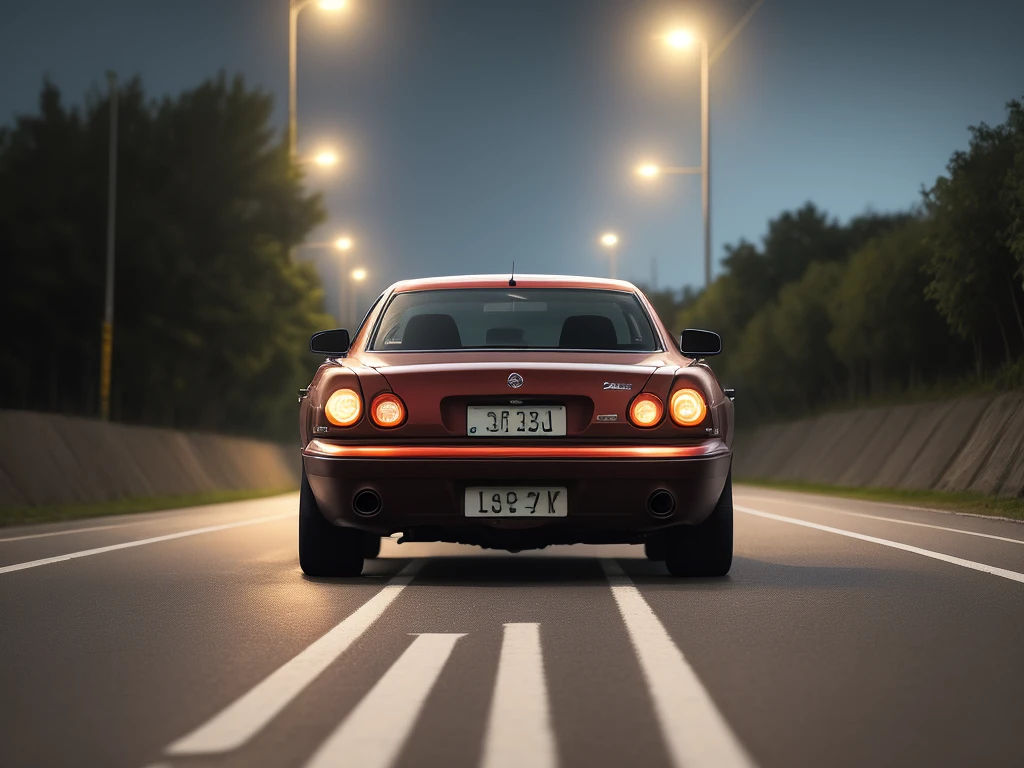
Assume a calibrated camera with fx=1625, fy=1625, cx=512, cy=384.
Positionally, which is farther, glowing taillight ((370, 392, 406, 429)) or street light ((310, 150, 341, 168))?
street light ((310, 150, 341, 168))

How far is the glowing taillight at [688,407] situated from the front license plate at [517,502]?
0.78 m

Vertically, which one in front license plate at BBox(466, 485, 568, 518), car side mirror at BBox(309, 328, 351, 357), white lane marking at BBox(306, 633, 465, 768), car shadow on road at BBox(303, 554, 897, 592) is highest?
car side mirror at BBox(309, 328, 351, 357)

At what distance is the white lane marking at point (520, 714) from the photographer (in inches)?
190

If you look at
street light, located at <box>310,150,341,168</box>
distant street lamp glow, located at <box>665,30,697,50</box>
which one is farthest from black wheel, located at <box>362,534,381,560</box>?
street light, located at <box>310,150,341,168</box>

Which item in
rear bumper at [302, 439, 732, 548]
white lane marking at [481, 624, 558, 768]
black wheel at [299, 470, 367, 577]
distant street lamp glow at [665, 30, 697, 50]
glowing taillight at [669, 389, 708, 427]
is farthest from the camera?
distant street lamp glow at [665, 30, 697, 50]

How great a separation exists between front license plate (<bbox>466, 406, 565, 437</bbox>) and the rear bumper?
0.32 feet

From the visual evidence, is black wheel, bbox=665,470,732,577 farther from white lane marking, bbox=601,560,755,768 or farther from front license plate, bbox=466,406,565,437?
white lane marking, bbox=601,560,755,768

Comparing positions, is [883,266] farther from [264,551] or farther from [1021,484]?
[264,551]

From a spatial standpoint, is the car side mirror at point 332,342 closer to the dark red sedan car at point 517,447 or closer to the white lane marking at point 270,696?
the dark red sedan car at point 517,447

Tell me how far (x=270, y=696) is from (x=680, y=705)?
1.47 metres

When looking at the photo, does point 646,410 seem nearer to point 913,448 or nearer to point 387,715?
point 387,715

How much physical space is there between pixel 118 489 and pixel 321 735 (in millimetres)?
24861

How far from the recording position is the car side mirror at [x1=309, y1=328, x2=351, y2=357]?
404 inches

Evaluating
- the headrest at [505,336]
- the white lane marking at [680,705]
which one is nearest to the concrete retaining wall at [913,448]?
the headrest at [505,336]
